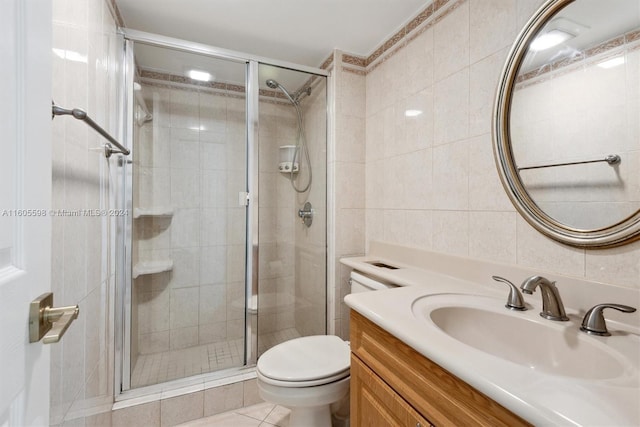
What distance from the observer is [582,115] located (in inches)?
35.9

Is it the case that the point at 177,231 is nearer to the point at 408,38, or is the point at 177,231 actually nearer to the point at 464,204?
the point at 464,204

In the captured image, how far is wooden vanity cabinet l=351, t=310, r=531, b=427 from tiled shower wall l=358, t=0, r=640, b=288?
62 cm

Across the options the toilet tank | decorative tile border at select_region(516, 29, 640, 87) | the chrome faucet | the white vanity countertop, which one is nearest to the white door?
the white vanity countertop

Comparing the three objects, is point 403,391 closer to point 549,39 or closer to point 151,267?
point 549,39

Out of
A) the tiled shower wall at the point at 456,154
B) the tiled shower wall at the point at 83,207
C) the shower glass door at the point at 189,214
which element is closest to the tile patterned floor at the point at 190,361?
the shower glass door at the point at 189,214

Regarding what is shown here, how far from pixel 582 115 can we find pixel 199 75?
193 centimetres

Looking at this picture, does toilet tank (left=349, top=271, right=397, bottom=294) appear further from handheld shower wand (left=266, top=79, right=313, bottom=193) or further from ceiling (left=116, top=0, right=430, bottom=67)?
ceiling (left=116, top=0, right=430, bottom=67)

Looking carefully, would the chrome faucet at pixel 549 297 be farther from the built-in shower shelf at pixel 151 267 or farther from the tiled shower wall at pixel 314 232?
the built-in shower shelf at pixel 151 267

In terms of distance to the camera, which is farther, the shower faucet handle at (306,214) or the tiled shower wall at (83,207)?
the shower faucet handle at (306,214)

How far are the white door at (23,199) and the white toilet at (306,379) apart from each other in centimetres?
84

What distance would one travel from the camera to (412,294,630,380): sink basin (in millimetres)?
696

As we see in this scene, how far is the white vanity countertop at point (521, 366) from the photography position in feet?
1.49

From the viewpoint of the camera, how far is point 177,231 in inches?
74.2

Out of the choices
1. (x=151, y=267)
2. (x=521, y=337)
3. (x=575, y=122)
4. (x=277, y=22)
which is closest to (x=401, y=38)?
(x=277, y=22)
